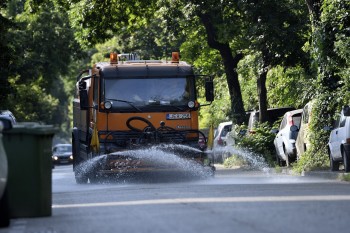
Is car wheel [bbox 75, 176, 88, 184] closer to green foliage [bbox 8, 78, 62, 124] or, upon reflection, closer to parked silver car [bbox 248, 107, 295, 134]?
parked silver car [bbox 248, 107, 295, 134]

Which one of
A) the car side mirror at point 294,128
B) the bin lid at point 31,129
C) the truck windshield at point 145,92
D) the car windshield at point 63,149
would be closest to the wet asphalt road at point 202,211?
the bin lid at point 31,129

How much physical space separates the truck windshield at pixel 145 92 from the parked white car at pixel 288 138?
550 centimetres

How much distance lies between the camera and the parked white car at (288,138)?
104 feet

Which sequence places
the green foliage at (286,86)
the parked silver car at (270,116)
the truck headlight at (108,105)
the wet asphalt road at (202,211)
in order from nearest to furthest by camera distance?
the wet asphalt road at (202,211) → the truck headlight at (108,105) → the green foliage at (286,86) → the parked silver car at (270,116)

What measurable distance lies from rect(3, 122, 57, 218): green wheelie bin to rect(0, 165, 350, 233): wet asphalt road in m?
0.21

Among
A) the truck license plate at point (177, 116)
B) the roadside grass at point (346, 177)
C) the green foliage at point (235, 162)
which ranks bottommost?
the green foliage at point (235, 162)

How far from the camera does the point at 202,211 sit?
1435 cm

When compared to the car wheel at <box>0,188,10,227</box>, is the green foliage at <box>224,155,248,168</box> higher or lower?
lower

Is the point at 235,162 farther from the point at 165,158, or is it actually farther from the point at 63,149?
the point at 63,149

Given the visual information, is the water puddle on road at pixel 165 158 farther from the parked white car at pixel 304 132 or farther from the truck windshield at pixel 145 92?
the parked white car at pixel 304 132

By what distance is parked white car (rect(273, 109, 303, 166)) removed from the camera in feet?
104

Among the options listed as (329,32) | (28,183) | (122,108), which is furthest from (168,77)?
(28,183)

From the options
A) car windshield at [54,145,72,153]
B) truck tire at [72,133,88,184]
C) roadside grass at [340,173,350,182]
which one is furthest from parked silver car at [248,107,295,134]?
car windshield at [54,145,72,153]

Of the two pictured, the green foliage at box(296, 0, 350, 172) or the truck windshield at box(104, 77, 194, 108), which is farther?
the green foliage at box(296, 0, 350, 172)
